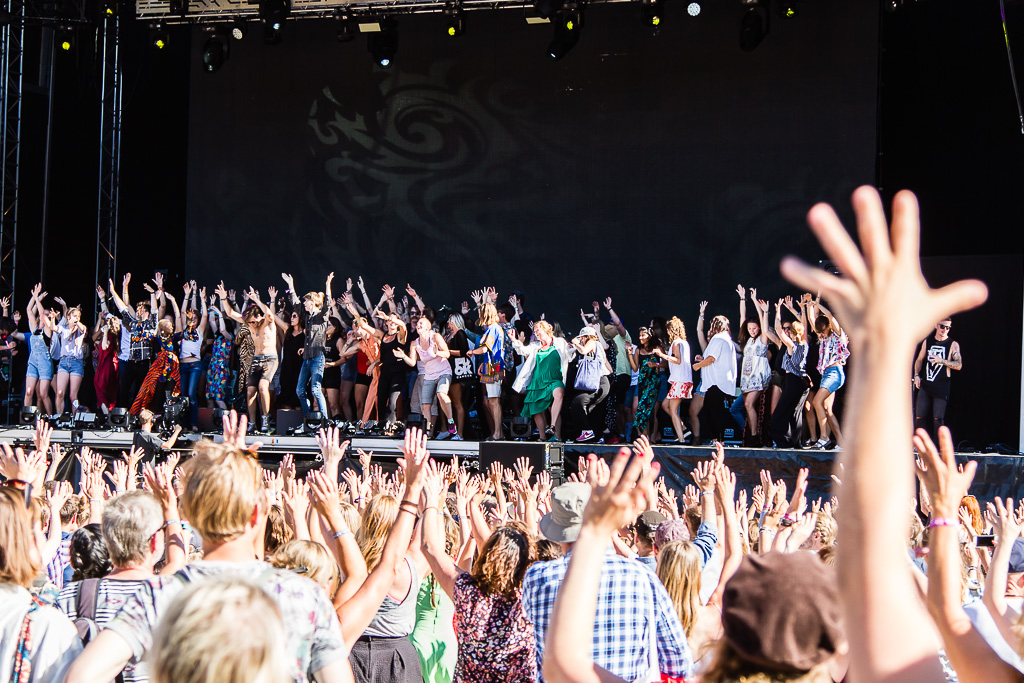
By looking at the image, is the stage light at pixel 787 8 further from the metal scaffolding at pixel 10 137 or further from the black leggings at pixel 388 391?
the metal scaffolding at pixel 10 137

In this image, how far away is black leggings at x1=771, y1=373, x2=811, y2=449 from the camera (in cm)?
919

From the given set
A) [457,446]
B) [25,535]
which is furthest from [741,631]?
[457,446]

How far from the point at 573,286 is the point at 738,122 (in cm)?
278

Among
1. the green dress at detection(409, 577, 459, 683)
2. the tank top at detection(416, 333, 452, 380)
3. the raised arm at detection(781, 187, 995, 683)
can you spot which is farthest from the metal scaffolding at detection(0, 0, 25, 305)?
the raised arm at detection(781, 187, 995, 683)

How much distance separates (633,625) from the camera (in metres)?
2.10

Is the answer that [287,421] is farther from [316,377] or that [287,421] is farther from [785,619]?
[785,619]

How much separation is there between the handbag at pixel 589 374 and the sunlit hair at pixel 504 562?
7272 millimetres

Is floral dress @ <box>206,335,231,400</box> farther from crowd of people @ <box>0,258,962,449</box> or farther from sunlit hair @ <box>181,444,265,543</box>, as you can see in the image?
sunlit hair @ <box>181,444,265,543</box>

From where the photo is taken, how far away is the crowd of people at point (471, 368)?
940 cm

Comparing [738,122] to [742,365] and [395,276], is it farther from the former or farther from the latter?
[395,276]

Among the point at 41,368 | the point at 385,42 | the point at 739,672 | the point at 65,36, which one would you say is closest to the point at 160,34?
the point at 65,36

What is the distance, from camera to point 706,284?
11664 millimetres

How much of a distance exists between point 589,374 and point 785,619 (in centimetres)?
863

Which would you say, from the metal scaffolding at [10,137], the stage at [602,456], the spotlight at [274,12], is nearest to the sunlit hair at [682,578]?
the stage at [602,456]
